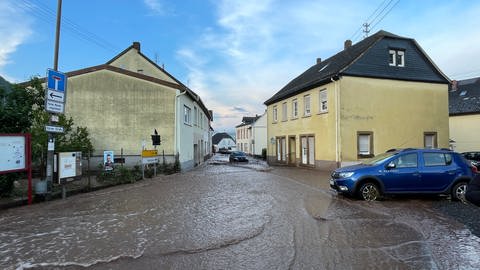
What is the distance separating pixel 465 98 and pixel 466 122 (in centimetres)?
548

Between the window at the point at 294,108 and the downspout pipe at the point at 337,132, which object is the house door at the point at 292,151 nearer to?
the window at the point at 294,108

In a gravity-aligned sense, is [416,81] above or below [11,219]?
above

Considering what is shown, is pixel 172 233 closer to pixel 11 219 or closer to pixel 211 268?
pixel 211 268

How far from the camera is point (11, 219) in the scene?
7809 millimetres

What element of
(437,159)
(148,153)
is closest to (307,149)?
(148,153)

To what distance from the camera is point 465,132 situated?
34031 mm

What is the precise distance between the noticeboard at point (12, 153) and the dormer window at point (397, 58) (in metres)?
21.6

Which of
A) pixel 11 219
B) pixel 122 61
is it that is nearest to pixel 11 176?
pixel 11 219

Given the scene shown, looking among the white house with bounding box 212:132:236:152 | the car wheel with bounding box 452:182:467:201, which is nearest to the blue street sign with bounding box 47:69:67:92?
A: the car wheel with bounding box 452:182:467:201

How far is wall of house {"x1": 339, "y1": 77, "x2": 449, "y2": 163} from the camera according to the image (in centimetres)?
2047

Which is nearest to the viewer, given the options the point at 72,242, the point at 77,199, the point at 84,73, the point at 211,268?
the point at 211,268

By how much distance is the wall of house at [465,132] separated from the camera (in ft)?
108

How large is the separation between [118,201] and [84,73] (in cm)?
1255

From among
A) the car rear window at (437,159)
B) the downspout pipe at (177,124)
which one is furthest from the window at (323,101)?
the car rear window at (437,159)
